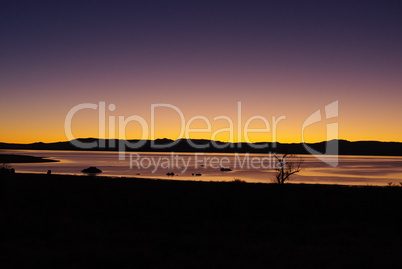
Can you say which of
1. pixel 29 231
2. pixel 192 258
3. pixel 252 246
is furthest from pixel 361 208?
pixel 29 231

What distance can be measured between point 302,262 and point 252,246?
6.08ft

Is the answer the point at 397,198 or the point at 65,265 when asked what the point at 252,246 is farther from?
the point at 397,198

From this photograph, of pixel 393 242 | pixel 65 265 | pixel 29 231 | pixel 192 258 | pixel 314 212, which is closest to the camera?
pixel 65 265

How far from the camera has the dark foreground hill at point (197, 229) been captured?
997cm

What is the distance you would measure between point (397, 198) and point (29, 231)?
20.9 m

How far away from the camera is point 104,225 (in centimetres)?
1460

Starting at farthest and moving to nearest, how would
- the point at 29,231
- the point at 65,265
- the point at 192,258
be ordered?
the point at 29,231 < the point at 192,258 < the point at 65,265

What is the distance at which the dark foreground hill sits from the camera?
9.97 m

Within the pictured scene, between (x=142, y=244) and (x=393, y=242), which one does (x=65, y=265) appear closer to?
(x=142, y=244)

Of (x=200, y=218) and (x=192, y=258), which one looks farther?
(x=200, y=218)

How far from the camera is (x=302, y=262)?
9.87m

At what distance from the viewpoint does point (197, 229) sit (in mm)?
14375

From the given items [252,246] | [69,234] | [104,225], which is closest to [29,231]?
[69,234]

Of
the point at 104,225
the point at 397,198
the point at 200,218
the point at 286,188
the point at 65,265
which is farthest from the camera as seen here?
the point at 286,188
